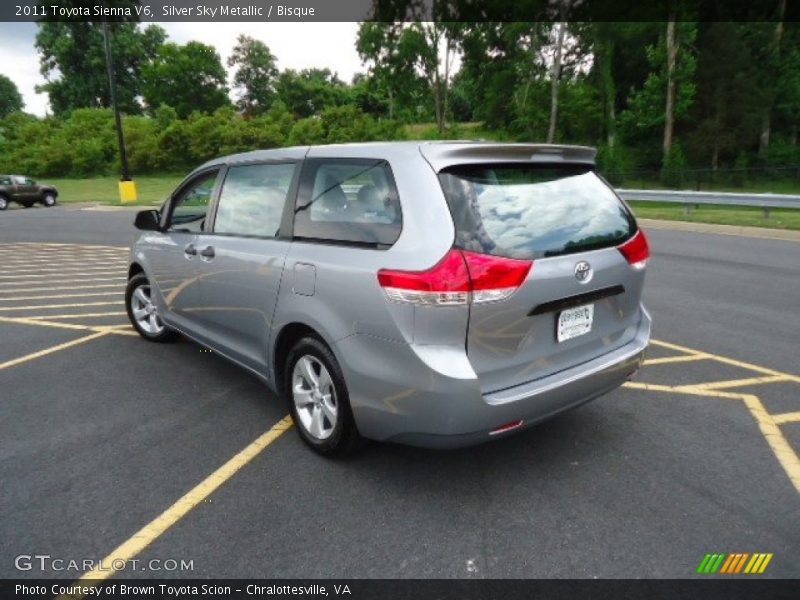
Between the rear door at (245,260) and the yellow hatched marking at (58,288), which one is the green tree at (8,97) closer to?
the yellow hatched marking at (58,288)

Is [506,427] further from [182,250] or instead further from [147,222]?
[147,222]

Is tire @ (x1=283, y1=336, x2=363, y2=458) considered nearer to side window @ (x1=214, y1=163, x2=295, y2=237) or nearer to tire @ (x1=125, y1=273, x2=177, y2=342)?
side window @ (x1=214, y1=163, x2=295, y2=237)

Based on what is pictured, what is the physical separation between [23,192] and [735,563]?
28648mm

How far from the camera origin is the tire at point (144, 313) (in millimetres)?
5156

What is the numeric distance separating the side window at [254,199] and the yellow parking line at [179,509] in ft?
4.17

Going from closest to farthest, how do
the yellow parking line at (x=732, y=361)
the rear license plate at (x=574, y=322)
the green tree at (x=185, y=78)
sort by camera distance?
the rear license plate at (x=574, y=322) → the yellow parking line at (x=732, y=361) → the green tree at (x=185, y=78)

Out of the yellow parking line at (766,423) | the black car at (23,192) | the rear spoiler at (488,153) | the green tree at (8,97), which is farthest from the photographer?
the green tree at (8,97)

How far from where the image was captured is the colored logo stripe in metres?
2.28

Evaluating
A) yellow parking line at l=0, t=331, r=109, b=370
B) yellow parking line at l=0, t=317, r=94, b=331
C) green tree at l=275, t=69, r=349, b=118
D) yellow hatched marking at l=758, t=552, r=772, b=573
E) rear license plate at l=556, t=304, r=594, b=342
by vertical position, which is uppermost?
green tree at l=275, t=69, r=349, b=118

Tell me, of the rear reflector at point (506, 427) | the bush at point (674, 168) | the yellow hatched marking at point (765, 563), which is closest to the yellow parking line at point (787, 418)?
the yellow hatched marking at point (765, 563)

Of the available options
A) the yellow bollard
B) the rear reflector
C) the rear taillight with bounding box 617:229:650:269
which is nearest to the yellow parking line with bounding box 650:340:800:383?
the rear taillight with bounding box 617:229:650:269

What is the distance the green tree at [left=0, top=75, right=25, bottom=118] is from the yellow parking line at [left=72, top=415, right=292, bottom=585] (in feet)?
364

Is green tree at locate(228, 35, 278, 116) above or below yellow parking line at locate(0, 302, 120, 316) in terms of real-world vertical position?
above
